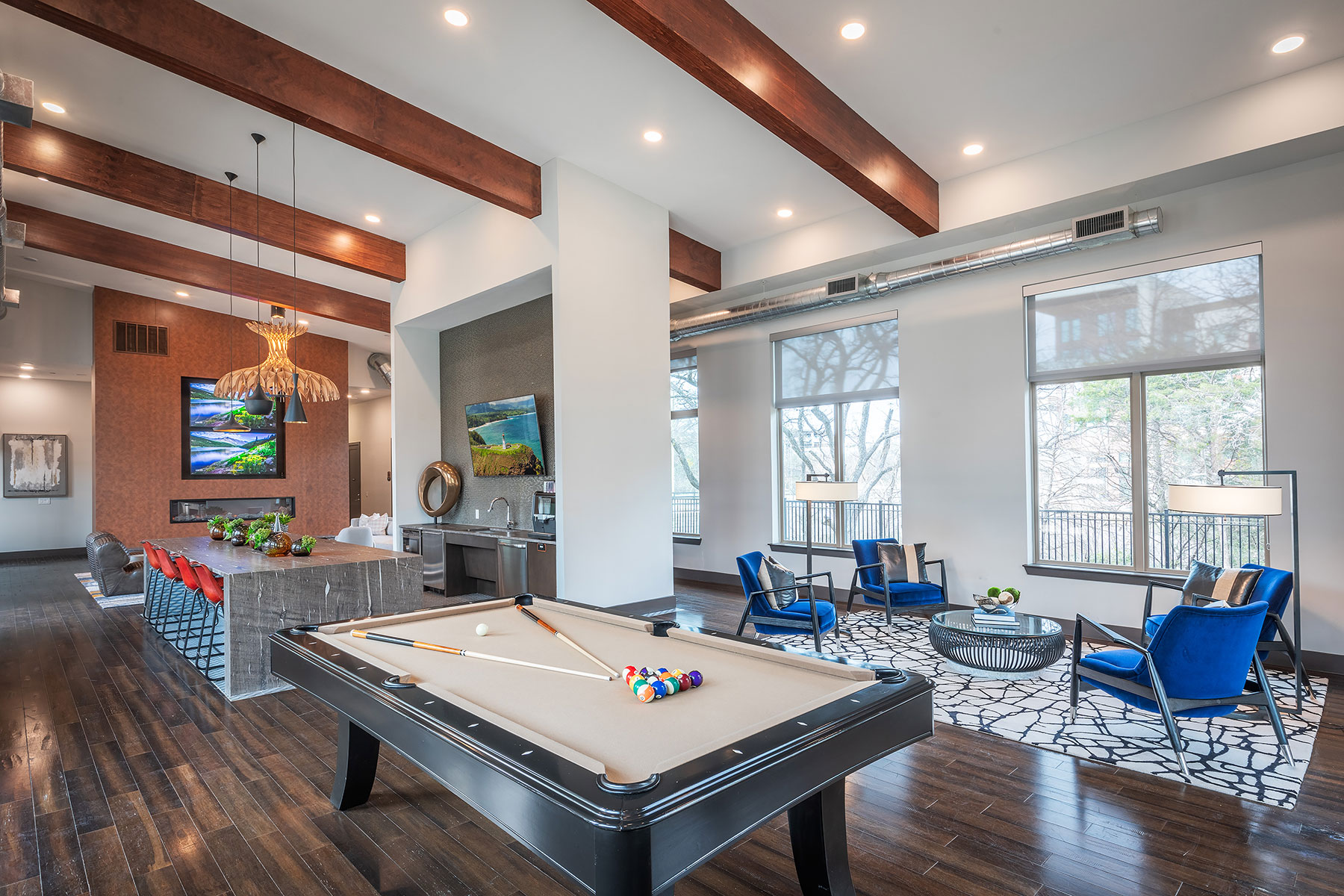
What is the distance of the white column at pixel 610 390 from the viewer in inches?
235

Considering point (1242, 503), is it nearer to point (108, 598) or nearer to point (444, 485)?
point (444, 485)

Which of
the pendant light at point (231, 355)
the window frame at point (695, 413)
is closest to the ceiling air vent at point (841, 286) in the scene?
the window frame at point (695, 413)

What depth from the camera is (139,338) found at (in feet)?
34.7

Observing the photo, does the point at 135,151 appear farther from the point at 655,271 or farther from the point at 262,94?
the point at 655,271

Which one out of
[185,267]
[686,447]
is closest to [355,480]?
[185,267]

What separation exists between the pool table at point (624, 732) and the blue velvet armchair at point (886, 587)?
388 cm

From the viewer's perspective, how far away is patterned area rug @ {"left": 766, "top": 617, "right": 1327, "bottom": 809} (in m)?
3.20

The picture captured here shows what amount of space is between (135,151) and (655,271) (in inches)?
194

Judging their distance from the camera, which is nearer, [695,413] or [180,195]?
[180,195]

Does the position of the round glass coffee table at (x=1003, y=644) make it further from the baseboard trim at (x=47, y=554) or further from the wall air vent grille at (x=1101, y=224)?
the baseboard trim at (x=47, y=554)

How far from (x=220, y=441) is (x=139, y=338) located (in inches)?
75.2

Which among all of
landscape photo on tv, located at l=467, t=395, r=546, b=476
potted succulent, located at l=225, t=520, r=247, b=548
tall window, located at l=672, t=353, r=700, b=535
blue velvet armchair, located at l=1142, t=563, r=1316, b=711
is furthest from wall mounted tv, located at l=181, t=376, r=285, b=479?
blue velvet armchair, located at l=1142, t=563, r=1316, b=711

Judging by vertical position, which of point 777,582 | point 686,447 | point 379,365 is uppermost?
point 379,365

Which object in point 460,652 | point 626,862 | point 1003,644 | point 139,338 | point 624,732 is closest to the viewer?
point 626,862
